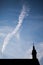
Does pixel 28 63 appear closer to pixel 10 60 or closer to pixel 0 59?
pixel 10 60

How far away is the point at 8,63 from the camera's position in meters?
44.0

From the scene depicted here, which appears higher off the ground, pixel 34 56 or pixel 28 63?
pixel 34 56

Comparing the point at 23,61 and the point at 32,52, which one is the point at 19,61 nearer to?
the point at 23,61

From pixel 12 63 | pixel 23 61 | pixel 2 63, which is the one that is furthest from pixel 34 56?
pixel 2 63

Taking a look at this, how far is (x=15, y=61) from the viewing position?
4516 cm

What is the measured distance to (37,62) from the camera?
47656 mm

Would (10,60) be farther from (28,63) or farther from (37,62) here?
(37,62)

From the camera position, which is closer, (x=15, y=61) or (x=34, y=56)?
(x=15, y=61)

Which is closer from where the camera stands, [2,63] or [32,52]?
[2,63]

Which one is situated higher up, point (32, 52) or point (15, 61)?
point (32, 52)

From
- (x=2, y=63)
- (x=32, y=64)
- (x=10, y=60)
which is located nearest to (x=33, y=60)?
(x=32, y=64)

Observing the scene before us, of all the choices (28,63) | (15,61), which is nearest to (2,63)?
(15,61)

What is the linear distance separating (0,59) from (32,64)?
35.2ft

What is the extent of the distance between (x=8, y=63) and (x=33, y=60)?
881 centimetres
